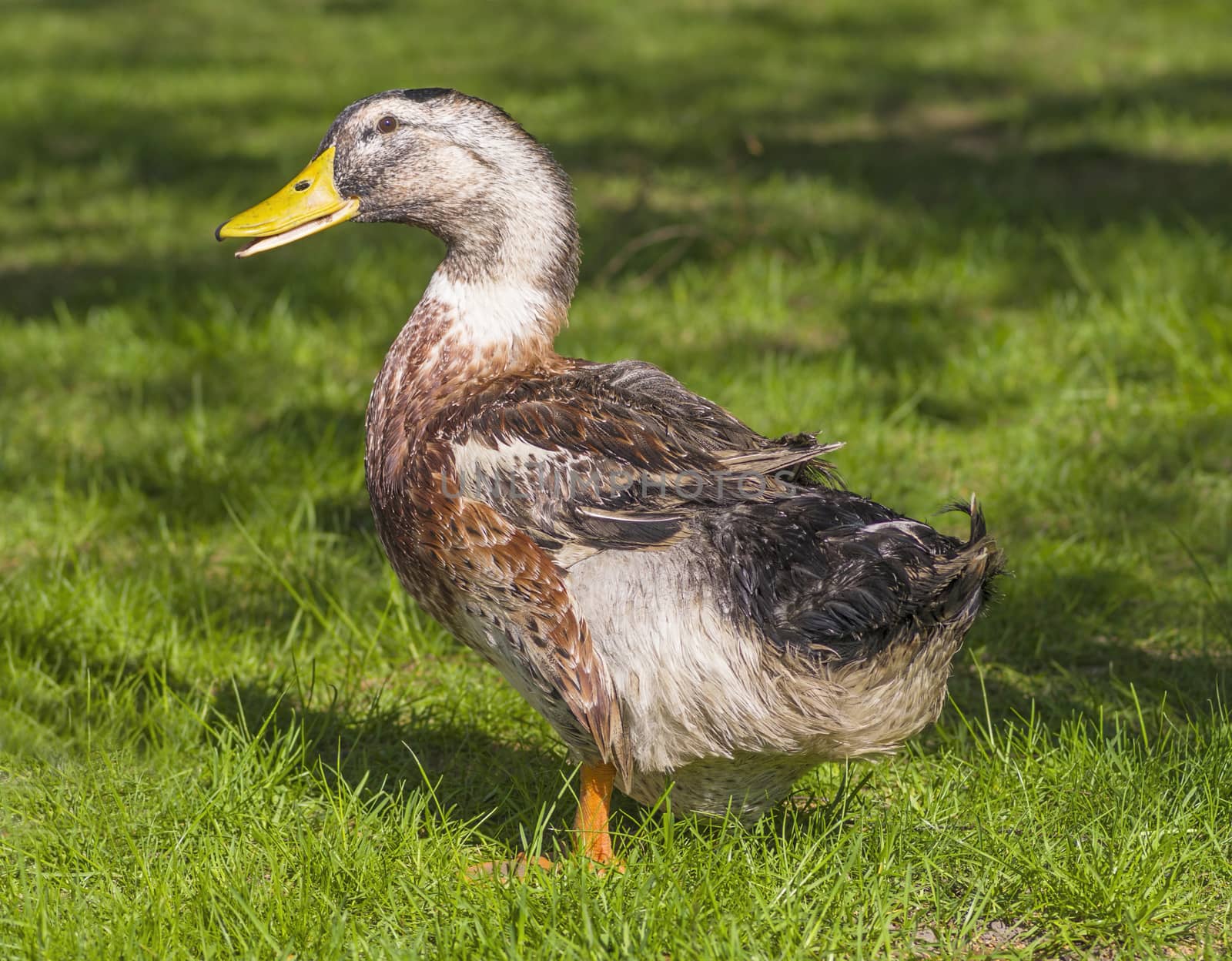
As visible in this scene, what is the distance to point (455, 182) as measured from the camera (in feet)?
10.3

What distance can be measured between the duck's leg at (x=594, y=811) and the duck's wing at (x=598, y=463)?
0.54 m


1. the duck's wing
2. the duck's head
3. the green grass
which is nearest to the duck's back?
the duck's wing

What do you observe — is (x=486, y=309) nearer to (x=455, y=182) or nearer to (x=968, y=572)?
(x=455, y=182)

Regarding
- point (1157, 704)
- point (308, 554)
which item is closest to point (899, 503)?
point (1157, 704)

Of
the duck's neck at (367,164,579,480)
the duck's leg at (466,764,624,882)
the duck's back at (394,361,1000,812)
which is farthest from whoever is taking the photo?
the duck's neck at (367,164,579,480)

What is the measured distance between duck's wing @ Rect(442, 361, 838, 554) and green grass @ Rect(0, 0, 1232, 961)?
26.7 inches

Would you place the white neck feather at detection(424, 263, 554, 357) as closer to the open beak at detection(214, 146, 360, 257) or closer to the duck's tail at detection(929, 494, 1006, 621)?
the open beak at detection(214, 146, 360, 257)

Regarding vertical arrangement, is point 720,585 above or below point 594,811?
above

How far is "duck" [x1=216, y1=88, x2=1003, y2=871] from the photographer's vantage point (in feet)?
9.03

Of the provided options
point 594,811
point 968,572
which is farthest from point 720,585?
point 594,811

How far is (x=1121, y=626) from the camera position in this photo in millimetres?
4086

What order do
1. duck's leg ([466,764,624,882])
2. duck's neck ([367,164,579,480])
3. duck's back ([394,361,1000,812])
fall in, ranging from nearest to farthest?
1. duck's back ([394,361,1000,812])
2. duck's leg ([466,764,624,882])
3. duck's neck ([367,164,579,480])

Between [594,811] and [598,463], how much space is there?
79 centimetres

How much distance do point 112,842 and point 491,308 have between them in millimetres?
1444
